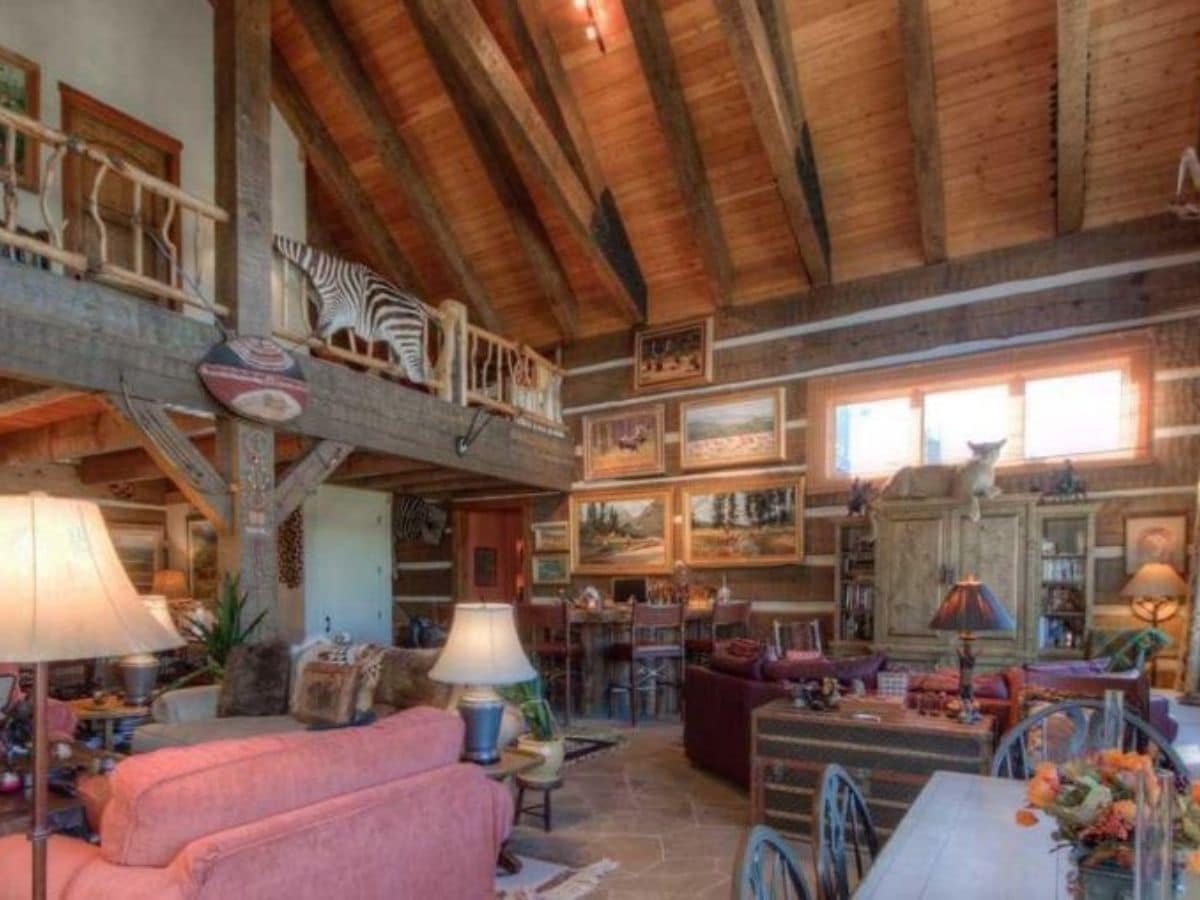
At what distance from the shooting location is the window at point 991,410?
20.9ft

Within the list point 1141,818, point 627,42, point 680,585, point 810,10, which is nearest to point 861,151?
point 810,10

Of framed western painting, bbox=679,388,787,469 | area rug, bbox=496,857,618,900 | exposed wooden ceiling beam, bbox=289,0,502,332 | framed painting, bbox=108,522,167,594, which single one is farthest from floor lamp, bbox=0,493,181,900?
framed painting, bbox=108,522,167,594

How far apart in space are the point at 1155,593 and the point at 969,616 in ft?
11.3

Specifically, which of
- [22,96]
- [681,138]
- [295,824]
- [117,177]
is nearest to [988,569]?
[681,138]

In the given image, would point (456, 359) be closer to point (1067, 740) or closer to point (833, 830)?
point (1067, 740)

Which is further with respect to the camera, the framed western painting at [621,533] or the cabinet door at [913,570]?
the framed western painting at [621,533]

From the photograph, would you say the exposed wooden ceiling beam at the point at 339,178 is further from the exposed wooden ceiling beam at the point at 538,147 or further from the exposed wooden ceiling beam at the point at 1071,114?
the exposed wooden ceiling beam at the point at 1071,114

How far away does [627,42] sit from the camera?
6926 millimetres

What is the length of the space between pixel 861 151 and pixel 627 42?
2.28 m

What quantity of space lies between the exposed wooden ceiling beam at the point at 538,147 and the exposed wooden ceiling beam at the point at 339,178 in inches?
83.0

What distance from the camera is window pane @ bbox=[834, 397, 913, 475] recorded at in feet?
24.1

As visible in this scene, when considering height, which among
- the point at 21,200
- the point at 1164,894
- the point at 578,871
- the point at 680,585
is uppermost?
the point at 21,200

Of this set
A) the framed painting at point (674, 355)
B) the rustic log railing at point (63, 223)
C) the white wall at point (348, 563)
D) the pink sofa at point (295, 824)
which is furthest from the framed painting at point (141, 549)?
the pink sofa at point (295, 824)

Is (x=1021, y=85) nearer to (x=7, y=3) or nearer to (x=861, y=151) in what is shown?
(x=861, y=151)
